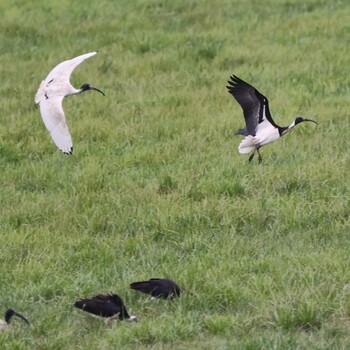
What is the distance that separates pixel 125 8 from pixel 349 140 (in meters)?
6.80

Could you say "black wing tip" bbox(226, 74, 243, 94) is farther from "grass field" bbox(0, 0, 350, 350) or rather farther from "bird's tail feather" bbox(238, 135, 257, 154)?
"grass field" bbox(0, 0, 350, 350)

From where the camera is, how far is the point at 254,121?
27.7 ft

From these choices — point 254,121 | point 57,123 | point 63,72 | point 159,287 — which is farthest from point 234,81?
point 159,287

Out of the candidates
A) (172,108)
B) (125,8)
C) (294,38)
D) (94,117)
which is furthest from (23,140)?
(125,8)

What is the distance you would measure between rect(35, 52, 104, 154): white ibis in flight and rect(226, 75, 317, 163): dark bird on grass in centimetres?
140

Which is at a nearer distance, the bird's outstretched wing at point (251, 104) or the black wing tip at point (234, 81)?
the black wing tip at point (234, 81)

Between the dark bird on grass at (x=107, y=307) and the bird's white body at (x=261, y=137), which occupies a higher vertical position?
the bird's white body at (x=261, y=137)

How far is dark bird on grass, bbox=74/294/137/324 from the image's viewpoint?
5746mm

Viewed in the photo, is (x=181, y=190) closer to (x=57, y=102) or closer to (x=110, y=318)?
(x=57, y=102)

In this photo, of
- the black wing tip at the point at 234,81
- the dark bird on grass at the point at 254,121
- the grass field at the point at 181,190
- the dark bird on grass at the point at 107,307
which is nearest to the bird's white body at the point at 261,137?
the dark bird on grass at the point at 254,121

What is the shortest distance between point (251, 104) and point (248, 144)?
337 mm

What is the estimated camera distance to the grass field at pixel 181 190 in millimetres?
5805

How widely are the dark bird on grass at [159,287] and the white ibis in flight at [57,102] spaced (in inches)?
81.6

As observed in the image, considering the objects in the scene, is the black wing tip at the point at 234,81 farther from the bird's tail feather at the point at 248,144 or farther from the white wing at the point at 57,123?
the white wing at the point at 57,123
